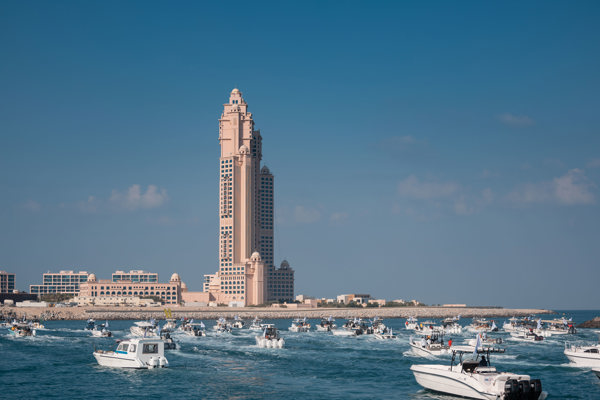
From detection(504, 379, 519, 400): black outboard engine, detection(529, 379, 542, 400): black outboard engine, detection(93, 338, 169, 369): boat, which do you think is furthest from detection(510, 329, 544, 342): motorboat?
detection(504, 379, 519, 400): black outboard engine

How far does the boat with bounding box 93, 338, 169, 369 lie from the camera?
74875 millimetres

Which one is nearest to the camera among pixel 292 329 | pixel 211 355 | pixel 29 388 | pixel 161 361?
pixel 29 388

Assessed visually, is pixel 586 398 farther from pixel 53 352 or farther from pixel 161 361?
pixel 53 352

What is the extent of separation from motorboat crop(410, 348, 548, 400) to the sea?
1.39m

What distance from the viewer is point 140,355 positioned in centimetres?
7475

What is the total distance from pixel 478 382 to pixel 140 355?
3522 cm

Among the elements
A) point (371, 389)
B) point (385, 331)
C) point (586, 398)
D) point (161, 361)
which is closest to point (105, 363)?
point (161, 361)

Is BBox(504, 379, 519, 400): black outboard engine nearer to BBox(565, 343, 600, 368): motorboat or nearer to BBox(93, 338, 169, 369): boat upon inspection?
BBox(565, 343, 600, 368): motorboat

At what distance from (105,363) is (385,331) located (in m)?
64.6

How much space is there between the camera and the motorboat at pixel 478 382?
169ft

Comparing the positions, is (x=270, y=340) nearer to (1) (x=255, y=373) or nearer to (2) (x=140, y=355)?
(1) (x=255, y=373)


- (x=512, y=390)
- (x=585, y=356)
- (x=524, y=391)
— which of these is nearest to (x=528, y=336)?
(x=585, y=356)

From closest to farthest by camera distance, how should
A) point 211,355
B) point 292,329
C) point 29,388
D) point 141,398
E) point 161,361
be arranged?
point 141,398
point 29,388
point 161,361
point 211,355
point 292,329

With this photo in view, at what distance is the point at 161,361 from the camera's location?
247 ft
